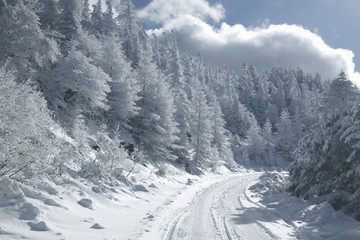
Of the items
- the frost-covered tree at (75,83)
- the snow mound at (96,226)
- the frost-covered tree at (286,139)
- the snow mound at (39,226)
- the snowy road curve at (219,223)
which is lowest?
the snow mound at (39,226)

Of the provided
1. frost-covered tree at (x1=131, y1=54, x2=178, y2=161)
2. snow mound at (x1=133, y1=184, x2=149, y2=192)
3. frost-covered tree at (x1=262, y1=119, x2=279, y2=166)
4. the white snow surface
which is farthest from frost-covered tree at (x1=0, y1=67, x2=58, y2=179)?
frost-covered tree at (x1=262, y1=119, x2=279, y2=166)

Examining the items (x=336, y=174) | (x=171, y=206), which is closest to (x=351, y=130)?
(x=336, y=174)

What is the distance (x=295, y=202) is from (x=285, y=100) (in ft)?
341

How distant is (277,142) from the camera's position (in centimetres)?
7188

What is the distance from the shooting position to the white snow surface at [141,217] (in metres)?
8.21

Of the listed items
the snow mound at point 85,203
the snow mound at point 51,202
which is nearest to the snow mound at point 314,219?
the snow mound at point 85,203

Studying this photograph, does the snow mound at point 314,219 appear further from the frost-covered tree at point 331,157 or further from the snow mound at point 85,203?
the snow mound at point 85,203

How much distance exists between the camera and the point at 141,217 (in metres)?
11.7

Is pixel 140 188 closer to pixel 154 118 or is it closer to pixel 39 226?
pixel 39 226

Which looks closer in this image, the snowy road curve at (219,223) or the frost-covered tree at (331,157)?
the snowy road curve at (219,223)

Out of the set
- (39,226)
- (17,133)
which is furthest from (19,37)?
(39,226)

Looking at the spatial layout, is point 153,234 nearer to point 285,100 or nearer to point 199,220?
point 199,220

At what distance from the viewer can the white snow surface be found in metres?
8.21

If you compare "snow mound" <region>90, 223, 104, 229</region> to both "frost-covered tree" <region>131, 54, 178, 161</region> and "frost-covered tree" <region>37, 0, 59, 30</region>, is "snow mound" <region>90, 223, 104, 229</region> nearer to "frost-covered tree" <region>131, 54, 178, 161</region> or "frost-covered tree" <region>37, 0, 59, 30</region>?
"frost-covered tree" <region>131, 54, 178, 161</region>
